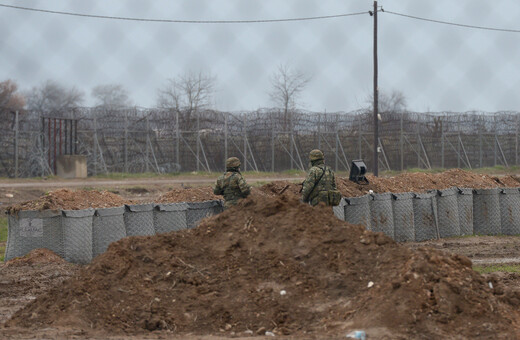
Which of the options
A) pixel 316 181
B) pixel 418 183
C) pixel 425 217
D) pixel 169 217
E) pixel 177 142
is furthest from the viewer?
pixel 177 142

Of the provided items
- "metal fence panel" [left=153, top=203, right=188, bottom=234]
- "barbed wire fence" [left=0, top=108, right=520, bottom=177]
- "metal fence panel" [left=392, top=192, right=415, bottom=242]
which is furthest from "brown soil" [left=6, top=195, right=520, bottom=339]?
"barbed wire fence" [left=0, top=108, right=520, bottom=177]

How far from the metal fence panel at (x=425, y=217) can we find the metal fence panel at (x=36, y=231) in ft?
24.3

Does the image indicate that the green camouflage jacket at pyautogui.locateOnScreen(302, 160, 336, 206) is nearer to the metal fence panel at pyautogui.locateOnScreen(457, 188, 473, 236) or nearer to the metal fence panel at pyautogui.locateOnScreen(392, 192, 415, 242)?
the metal fence panel at pyautogui.locateOnScreen(392, 192, 415, 242)

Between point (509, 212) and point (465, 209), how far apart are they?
1.11 m

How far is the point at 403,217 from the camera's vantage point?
1516 cm

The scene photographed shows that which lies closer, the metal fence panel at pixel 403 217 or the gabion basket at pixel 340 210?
the gabion basket at pixel 340 210

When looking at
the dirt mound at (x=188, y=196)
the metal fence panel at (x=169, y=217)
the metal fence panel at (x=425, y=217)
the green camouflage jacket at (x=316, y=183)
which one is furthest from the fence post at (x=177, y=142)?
the green camouflage jacket at (x=316, y=183)

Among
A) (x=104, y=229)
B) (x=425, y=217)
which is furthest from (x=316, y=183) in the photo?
(x=425, y=217)

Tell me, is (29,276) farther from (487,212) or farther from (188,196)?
(487,212)

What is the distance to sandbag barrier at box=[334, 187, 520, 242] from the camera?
14.5m

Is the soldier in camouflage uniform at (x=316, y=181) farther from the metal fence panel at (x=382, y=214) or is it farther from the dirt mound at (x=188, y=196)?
the metal fence panel at (x=382, y=214)

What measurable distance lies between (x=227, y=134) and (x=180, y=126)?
2171mm

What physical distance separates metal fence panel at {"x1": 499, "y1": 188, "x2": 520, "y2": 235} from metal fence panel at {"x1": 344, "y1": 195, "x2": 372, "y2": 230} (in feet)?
13.1

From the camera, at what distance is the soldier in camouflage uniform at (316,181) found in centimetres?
1168
